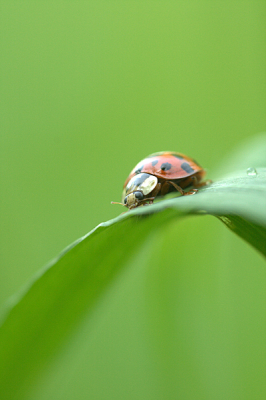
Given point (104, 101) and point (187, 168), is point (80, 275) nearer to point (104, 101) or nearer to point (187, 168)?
point (187, 168)

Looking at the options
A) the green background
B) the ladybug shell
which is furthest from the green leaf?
the green background

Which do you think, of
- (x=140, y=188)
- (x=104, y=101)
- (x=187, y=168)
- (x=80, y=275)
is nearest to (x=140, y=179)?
(x=140, y=188)

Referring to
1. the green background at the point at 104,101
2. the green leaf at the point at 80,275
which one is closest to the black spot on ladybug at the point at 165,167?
the green leaf at the point at 80,275

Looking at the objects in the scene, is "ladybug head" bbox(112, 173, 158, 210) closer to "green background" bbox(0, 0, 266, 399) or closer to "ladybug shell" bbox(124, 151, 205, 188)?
"ladybug shell" bbox(124, 151, 205, 188)

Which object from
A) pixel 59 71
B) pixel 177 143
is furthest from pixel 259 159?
pixel 59 71

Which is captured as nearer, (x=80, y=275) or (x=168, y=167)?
(x=80, y=275)

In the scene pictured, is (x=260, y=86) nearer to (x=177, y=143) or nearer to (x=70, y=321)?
(x=177, y=143)
